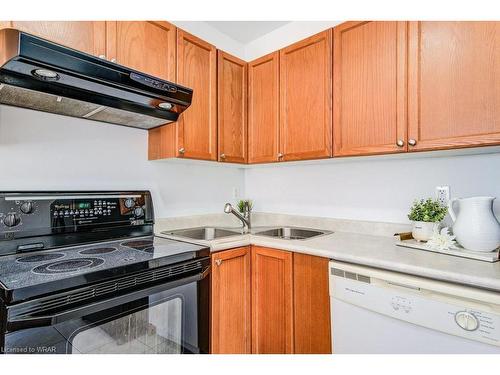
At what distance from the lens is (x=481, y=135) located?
1.21 meters

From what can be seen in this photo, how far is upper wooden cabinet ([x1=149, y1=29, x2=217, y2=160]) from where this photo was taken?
68.0 inches

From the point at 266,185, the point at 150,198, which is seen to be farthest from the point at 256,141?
the point at 150,198

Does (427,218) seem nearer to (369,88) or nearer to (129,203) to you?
(369,88)

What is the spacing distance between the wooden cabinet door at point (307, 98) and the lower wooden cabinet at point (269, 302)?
2.29 feet

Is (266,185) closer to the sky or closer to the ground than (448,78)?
closer to the ground

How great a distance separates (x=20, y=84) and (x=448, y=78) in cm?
186

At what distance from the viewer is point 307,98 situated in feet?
5.94

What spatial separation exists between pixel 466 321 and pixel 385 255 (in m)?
0.37

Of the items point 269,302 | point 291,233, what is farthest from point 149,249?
point 291,233

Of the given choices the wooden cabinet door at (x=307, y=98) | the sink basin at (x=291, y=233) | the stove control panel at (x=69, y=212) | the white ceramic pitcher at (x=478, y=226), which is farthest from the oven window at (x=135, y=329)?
the white ceramic pitcher at (x=478, y=226)

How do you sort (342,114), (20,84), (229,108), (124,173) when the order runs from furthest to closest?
(229,108), (124,173), (342,114), (20,84)

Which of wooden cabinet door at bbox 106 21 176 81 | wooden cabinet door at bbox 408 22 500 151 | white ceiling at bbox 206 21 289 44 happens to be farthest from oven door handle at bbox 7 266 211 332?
white ceiling at bbox 206 21 289 44

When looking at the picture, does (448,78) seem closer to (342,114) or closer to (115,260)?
(342,114)
